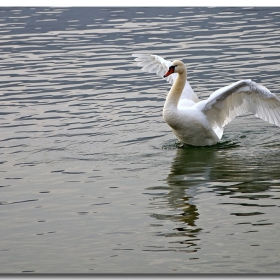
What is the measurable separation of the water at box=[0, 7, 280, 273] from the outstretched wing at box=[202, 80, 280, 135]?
15.2 inches

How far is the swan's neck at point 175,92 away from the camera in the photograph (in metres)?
10.9

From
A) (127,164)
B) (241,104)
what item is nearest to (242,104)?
(241,104)

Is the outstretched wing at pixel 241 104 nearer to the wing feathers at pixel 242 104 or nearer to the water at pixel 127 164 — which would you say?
the wing feathers at pixel 242 104

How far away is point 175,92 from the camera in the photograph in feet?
36.3

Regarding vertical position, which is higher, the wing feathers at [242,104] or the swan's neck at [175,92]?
the swan's neck at [175,92]

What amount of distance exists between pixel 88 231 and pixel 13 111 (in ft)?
18.4

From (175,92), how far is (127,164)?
60.5 inches

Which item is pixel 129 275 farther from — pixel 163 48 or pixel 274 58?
pixel 163 48

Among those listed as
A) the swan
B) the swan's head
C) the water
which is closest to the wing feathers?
the swan

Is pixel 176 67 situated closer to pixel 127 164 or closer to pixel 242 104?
pixel 242 104

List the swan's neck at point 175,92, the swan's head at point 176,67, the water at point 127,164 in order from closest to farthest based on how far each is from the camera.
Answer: the water at point 127,164 → the swan's neck at point 175,92 → the swan's head at point 176,67

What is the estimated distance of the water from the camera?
23.3 ft

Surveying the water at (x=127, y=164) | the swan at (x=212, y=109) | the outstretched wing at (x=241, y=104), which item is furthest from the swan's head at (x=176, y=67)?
Result: the water at (x=127, y=164)

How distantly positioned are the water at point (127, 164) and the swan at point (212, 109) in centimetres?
24
